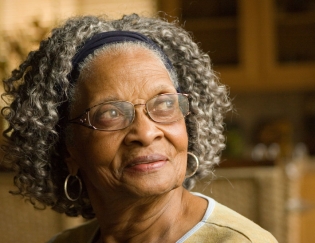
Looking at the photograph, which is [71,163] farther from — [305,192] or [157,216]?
[305,192]

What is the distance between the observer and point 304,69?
457cm

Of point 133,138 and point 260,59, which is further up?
point 133,138

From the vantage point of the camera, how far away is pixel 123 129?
1.16m

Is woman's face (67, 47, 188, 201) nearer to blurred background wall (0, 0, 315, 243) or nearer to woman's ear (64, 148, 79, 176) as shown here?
woman's ear (64, 148, 79, 176)

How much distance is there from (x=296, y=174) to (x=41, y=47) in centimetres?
283

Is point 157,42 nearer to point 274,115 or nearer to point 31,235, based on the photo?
point 31,235

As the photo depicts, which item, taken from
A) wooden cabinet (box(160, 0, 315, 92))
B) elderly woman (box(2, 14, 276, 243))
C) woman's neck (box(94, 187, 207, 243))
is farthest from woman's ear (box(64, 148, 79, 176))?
wooden cabinet (box(160, 0, 315, 92))

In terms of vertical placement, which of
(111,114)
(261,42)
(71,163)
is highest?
(111,114)

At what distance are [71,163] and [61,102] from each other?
145 mm

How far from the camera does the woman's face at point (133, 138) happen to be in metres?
1.14

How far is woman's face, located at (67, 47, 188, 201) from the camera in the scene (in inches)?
44.9

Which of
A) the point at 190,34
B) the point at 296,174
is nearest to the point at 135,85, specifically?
the point at 190,34

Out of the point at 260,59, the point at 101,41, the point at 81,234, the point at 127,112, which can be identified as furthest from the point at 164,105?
the point at 260,59

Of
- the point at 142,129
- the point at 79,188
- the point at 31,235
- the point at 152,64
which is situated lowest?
the point at 31,235
